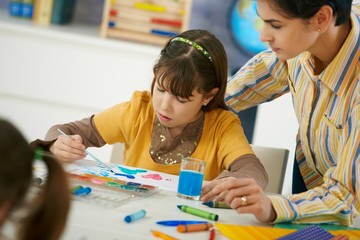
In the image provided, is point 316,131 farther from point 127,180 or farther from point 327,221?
point 127,180

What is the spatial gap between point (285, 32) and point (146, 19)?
2060mm

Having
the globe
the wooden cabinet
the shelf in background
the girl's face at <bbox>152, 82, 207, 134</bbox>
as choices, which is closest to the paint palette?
the girl's face at <bbox>152, 82, 207, 134</bbox>

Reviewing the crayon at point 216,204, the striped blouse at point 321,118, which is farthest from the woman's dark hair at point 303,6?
the crayon at point 216,204

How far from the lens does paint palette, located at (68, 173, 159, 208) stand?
1.64 meters

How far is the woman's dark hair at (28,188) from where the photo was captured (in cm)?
99

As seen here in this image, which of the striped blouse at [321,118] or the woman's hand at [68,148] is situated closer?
the striped blouse at [321,118]

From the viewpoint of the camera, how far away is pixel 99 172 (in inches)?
73.5

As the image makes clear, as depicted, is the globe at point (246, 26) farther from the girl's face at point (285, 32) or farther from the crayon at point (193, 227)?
the crayon at point (193, 227)

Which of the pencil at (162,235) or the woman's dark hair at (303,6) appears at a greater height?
the woman's dark hair at (303,6)

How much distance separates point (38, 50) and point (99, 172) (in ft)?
6.53

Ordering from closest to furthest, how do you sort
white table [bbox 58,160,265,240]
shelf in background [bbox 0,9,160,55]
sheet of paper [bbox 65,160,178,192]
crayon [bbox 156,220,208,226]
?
white table [bbox 58,160,265,240] → crayon [bbox 156,220,208,226] → sheet of paper [bbox 65,160,178,192] → shelf in background [bbox 0,9,160,55]

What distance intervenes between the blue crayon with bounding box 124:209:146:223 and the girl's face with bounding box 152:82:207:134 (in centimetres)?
46

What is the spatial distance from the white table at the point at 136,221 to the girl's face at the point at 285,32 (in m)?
0.42

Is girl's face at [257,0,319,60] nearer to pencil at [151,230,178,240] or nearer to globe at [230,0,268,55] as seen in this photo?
pencil at [151,230,178,240]
